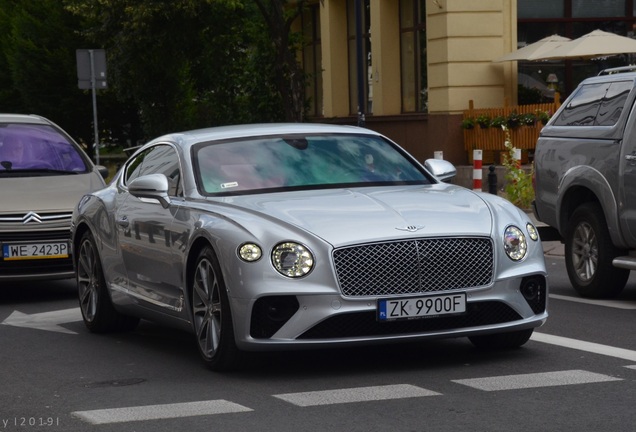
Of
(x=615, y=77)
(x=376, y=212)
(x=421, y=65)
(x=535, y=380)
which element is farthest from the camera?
(x=421, y=65)

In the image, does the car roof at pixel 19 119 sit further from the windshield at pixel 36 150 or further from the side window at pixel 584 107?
the side window at pixel 584 107

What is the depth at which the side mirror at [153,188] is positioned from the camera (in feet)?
30.2

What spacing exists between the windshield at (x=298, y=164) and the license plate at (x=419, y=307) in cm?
133

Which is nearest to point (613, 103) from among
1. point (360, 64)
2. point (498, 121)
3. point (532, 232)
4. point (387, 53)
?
point (532, 232)

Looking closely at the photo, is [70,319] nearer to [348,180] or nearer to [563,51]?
[348,180]

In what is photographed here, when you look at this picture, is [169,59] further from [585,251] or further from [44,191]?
[585,251]

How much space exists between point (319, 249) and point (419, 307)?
24.8 inches

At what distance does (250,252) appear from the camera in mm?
7945

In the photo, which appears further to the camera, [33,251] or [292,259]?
[33,251]

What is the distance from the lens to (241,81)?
36.0 metres

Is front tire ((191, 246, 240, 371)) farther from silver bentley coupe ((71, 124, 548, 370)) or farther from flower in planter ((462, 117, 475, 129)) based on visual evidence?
flower in planter ((462, 117, 475, 129))

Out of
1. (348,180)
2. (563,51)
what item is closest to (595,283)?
(348,180)

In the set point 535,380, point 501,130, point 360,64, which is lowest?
point 535,380

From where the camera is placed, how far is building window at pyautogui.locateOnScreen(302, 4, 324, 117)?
37.2 metres
